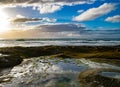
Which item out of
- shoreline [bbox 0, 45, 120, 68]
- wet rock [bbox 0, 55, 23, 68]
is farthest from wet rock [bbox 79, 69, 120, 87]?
shoreline [bbox 0, 45, 120, 68]

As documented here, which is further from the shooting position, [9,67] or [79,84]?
[9,67]

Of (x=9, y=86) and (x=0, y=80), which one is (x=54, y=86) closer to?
(x=9, y=86)

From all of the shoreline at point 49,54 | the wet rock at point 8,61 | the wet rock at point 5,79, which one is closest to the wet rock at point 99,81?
the wet rock at point 5,79

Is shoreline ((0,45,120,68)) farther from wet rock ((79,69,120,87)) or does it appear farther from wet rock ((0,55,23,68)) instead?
wet rock ((79,69,120,87))

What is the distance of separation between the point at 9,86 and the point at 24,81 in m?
1.58

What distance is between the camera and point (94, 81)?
570 inches

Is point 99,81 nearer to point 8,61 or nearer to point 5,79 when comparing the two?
point 5,79

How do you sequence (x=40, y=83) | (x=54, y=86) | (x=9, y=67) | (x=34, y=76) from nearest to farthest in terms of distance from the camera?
1. (x=54, y=86)
2. (x=40, y=83)
3. (x=34, y=76)
4. (x=9, y=67)

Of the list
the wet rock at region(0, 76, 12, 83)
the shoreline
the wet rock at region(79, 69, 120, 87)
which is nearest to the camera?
the wet rock at region(79, 69, 120, 87)

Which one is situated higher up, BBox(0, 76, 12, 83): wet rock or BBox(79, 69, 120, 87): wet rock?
BBox(0, 76, 12, 83): wet rock

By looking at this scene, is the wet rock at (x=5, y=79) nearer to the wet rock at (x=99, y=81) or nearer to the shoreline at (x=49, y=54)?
the shoreline at (x=49, y=54)

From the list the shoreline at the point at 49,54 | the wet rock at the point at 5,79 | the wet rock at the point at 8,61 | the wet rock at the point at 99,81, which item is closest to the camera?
the wet rock at the point at 99,81

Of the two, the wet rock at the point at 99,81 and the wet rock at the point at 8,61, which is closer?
the wet rock at the point at 99,81

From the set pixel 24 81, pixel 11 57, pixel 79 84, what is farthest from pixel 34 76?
pixel 11 57
